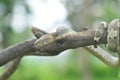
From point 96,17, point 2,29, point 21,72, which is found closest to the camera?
point 2,29

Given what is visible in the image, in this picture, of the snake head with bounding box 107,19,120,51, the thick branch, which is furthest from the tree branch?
the snake head with bounding box 107,19,120,51

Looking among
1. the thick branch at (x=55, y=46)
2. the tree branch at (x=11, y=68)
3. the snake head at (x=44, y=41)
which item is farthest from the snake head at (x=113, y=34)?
the tree branch at (x=11, y=68)

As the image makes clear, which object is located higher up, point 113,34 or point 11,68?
point 113,34

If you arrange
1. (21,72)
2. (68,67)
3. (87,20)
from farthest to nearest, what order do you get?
(68,67)
(87,20)
(21,72)

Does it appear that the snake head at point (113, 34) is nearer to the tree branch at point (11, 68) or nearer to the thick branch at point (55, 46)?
the thick branch at point (55, 46)

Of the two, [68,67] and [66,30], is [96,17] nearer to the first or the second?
[68,67]

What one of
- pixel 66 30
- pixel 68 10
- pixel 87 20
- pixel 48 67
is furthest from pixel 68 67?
pixel 66 30

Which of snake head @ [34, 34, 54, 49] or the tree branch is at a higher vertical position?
snake head @ [34, 34, 54, 49]

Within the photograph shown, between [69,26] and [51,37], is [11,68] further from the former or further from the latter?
[69,26]

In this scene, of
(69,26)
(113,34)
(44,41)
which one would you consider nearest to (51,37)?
(44,41)

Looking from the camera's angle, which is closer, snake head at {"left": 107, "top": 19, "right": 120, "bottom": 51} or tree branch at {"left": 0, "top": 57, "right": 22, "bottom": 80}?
snake head at {"left": 107, "top": 19, "right": 120, "bottom": 51}

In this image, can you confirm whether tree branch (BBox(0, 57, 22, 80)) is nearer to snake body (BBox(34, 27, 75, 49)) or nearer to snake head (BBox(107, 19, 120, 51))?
snake body (BBox(34, 27, 75, 49))
